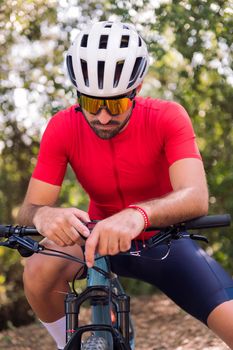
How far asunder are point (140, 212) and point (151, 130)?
2.86 ft

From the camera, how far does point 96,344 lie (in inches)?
106

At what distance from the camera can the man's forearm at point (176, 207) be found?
9.57ft

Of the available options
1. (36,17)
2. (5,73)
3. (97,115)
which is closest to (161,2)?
(36,17)

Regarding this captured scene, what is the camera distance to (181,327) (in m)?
6.77

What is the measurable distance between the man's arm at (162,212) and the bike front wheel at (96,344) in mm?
278

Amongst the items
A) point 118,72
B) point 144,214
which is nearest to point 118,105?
point 118,72

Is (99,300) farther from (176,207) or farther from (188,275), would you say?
(188,275)

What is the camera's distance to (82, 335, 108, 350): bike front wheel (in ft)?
8.77

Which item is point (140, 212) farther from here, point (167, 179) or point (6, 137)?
point (6, 137)

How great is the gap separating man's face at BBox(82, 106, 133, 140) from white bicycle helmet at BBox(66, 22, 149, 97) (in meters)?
0.09

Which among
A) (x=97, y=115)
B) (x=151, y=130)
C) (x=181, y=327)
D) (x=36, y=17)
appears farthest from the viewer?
(x=181, y=327)

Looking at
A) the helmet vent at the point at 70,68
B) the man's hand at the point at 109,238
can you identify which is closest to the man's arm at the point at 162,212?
the man's hand at the point at 109,238

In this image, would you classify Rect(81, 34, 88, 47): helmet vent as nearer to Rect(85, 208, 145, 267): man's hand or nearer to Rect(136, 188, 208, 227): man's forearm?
Rect(136, 188, 208, 227): man's forearm

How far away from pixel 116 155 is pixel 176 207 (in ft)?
2.39
